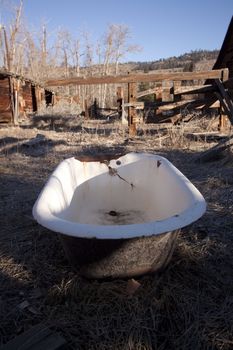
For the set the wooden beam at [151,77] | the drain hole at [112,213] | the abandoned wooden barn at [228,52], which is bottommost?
the drain hole at [112,213]

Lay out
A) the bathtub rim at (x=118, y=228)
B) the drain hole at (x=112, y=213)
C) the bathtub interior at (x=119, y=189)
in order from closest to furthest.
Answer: the bathtub rim at (x=118, y=228)
the bathtub interior at (x=119, y=189)
the drain hole at (x=112, y=213)

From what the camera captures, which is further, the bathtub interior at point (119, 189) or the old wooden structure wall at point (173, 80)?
the old wooden structure wall at point (173, 80)

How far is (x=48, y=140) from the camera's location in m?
7.80

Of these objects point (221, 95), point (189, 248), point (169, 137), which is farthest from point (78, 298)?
point (221, 95)

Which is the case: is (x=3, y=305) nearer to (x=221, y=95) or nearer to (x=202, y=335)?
(x=202, y=335)

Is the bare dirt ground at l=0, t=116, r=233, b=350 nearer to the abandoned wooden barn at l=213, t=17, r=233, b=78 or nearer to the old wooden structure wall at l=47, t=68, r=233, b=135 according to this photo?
the old wooden structure wall at l=47, t=68, r=233, b=135

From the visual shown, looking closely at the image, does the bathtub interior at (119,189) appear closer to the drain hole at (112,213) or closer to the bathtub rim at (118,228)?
the drain hole at (112,213)

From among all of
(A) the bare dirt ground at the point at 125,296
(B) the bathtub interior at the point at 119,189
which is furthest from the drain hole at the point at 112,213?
(A) the bare dirt ground at the point at 125,296

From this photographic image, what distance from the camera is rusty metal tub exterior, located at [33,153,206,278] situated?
1.55 meters

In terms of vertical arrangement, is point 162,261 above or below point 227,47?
below

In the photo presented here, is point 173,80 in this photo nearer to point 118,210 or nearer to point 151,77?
point 151,77

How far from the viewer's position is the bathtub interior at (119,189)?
2.88 m

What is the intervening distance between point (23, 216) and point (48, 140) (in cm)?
471

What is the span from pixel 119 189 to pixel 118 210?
26 cm
